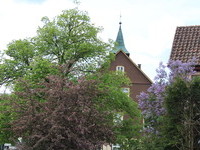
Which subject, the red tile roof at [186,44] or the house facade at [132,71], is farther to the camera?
the house facade at [132,71]

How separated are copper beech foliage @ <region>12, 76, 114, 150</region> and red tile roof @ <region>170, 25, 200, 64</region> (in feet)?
20.1

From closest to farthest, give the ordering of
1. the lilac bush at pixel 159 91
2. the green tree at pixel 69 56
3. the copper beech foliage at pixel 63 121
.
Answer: the copper beech foliage at pixel 63 121 → the lilac bush at pixel 159 91 → the green tree at pixel 69 56

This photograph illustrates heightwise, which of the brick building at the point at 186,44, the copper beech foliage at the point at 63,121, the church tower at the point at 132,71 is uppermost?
the church tower at the point at 132,71

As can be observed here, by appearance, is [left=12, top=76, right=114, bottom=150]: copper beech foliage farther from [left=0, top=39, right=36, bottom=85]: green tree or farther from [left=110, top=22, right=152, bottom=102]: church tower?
[left=110, top=22, right=152, bottom=102]: church tower

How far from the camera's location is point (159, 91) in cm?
2000

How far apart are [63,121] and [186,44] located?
9365mm

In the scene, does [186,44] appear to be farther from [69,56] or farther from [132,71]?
[132,71]

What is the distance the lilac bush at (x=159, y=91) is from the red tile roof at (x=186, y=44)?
117cm

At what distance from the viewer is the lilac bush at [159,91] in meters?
19.6

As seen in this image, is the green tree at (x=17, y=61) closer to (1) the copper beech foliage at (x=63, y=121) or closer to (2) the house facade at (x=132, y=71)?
(1) the copper beech foliage at (x=63, y=121)

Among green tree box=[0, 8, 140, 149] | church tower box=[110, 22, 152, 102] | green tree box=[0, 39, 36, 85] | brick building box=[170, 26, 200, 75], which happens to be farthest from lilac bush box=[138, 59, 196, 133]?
church tower box=[110, 22, 152, 102]

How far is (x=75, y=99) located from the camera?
17.1 metres

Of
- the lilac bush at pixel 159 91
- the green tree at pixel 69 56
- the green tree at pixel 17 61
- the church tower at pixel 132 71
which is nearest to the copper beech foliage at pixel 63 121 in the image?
the lilac bush at pixel 159 91

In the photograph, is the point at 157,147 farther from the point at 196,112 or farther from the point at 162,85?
the point at 162,85
